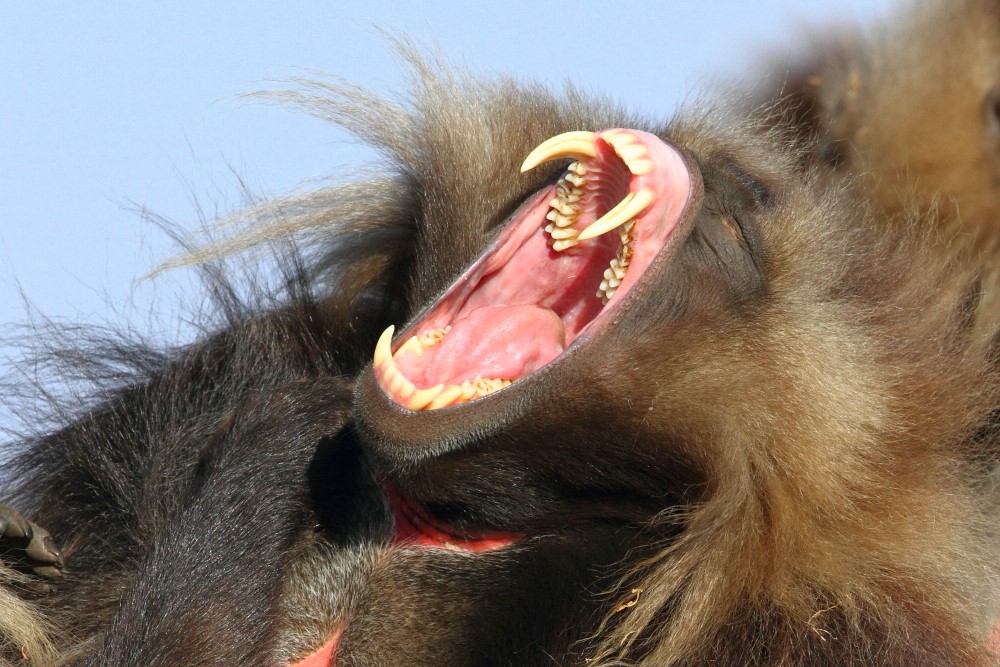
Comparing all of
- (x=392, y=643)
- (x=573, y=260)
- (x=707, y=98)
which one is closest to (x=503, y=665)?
(x=392, y=643)

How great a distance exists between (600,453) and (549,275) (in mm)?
600

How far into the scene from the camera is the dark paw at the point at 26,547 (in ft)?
10.3

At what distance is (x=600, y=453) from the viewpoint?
9.12ft

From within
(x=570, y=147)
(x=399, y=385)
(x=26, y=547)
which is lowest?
(x=26, y=547)

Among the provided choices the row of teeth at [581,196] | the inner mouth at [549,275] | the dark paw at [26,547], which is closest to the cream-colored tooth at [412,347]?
the inner mouth at [549,275]

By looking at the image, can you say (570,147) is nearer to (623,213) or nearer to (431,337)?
(623,213)

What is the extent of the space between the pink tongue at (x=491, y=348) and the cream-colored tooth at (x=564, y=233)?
0.18 meters

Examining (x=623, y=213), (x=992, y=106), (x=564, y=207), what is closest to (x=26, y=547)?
(x=564, y=207)

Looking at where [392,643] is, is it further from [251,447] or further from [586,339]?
[586,339]

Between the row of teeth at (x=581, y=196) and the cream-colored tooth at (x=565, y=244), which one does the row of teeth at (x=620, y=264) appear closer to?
the row of teeth at (x=581, y=196)

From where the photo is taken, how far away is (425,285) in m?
3.33

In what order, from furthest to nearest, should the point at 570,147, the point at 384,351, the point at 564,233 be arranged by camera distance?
the point at 564,233, the point at 570,147, the point at 384,351

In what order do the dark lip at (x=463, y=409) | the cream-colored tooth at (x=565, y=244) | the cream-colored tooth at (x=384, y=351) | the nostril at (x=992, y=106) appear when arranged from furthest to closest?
1. the nostril at (x=992, y=106)
2. the cream-colored tooth at (x=565, y=244)
3. the cream-colored tooth at (x=384, y=351)
4. the dark lip at (x=463, y=409)

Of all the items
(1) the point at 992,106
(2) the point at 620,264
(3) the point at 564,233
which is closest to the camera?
(2) the point at 620,264
